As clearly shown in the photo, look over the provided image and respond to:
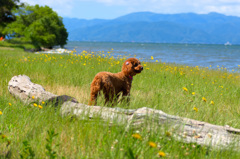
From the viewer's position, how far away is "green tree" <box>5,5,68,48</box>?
4703cm

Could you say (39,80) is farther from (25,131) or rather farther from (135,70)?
(25,131)

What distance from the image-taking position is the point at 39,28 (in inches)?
1850

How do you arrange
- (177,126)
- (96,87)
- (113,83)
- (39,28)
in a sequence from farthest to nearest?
1. (39,28)
2. (113,83)
3. (96,87)
4. (177,126)

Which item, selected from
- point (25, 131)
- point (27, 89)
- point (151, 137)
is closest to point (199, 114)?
point (151, 137)

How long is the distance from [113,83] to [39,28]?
152 feet

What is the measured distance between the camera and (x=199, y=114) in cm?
405

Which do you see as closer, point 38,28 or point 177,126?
point 177,126

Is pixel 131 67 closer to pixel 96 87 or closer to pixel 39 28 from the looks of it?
pixel 96 87

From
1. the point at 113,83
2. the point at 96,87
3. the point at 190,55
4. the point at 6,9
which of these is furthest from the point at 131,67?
the point at 190,55

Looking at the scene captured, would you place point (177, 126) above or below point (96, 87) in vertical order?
below

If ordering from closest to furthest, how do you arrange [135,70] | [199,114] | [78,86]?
[199,114] < [135,70] < [78,86]

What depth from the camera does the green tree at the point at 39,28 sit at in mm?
47031

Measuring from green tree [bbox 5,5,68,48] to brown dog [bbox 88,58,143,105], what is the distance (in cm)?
4320

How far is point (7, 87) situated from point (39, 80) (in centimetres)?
115
